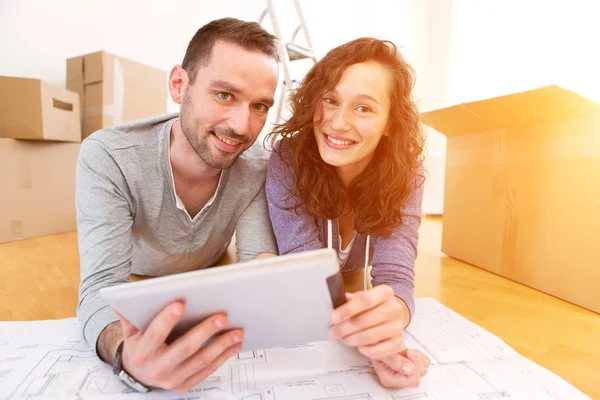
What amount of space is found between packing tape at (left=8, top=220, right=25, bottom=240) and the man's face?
124 cm

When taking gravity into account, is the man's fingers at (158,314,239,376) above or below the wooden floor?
above

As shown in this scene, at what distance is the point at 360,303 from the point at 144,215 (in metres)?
0.56

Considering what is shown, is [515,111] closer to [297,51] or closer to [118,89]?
[297,51]

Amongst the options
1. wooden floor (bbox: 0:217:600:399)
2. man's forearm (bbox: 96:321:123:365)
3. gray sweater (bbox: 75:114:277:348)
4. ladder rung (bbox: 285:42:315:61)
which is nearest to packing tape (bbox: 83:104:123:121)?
wooden floor (bbox: 0:217:600:399)

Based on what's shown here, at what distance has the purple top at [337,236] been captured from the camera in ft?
2.38

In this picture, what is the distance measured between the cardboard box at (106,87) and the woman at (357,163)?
1.23m

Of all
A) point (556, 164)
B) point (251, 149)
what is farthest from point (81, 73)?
point (556, 164)

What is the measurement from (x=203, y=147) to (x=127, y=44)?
162 centimetres

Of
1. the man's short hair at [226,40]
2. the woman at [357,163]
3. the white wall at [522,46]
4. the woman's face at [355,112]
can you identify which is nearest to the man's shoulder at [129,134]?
the man's short hair at [226,40]

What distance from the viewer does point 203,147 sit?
0.79 m

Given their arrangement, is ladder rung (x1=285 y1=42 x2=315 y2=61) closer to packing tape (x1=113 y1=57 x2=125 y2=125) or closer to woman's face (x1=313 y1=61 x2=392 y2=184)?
packing tape (x1=113 y1=57 x2=125 y2=125)

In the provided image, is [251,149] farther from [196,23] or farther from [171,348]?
[196,23]

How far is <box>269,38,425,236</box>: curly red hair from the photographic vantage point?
79 centimetres

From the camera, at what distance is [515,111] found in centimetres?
102
